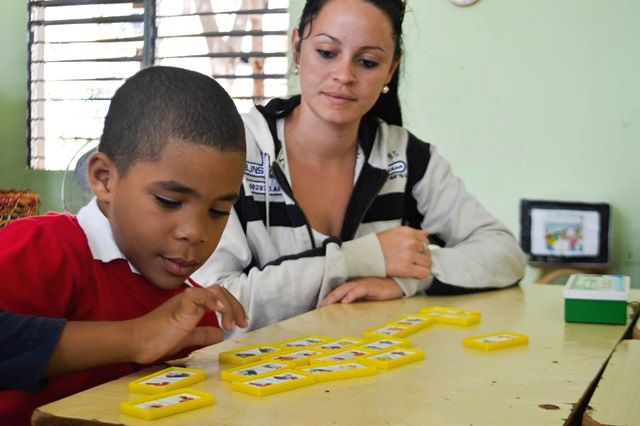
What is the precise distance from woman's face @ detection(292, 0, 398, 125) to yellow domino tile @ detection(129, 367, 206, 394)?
1.06 m

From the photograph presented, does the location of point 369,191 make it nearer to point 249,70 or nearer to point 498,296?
point 498,296

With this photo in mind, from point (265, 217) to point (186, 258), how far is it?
76 centimetres

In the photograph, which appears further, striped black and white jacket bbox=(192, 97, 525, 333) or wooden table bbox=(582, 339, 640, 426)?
striped black and white jacket bbox=(192, 97, 525, 333)

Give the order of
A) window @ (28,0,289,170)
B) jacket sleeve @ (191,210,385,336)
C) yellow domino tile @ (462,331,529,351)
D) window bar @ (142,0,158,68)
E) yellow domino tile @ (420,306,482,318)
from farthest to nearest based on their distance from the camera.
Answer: window bar @ (142,0,158,68) → window @ (28,0,289,170) → jacket sleeve @ (191,210,385,336) → yellow domino tile @ (420,306,482,318) → yellow domino tile @ (462,331,529,351)

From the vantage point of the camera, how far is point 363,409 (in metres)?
0.97

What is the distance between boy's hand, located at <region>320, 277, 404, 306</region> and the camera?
1.83m

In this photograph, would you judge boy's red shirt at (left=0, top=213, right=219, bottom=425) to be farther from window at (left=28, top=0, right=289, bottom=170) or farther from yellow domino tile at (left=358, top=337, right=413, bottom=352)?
window at (left=28, top=0, right=289, bottom=170)

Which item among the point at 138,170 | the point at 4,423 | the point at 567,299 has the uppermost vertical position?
the point at 138,170

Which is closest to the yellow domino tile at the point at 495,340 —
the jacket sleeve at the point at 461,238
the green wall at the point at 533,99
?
the jacket sleeve at the point at 461,238

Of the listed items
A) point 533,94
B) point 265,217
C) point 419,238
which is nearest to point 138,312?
point 265,217

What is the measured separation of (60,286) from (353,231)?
3.37 ft

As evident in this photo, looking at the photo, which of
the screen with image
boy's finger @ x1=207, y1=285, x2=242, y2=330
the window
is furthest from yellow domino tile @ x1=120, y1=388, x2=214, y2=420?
the window

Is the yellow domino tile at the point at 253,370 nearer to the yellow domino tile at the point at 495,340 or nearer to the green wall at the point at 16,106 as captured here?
the yellow domino tile at the point at 495,340

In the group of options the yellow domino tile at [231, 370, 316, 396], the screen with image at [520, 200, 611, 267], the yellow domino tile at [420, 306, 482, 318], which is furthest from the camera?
the screen with image at [520, 200, 611, 267]
